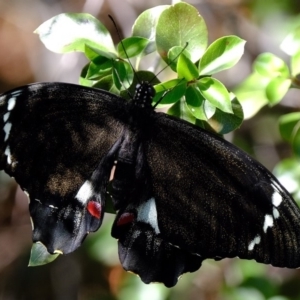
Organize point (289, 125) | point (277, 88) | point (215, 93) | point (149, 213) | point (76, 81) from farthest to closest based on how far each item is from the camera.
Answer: point (76, 81), point (289, 125), point (277, 88), point (149, 213), point (215, 93)

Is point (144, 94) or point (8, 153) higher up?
point (144, 94)

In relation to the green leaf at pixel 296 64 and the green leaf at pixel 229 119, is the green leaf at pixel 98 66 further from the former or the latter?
the green leaf at pixel 296 64

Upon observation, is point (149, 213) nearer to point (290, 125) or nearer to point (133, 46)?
point (133, 46)

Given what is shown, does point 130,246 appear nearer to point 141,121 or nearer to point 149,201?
point 149,201

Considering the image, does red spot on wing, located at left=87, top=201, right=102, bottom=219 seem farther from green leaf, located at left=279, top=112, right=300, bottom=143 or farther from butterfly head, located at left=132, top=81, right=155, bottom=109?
green leaf, located at left=279, top=112, right=300, bottom=143

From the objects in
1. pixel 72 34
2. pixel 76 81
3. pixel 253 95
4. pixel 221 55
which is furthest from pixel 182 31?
pixel 76 81

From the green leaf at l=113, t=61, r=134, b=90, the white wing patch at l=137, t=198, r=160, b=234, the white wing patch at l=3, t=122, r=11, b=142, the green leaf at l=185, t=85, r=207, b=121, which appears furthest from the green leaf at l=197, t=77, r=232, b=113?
the white wing patch at l=3, t=122, r=11, b=142

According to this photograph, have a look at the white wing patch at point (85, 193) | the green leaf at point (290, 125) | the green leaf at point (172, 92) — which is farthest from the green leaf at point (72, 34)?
the green leaf at point (290, 125)
